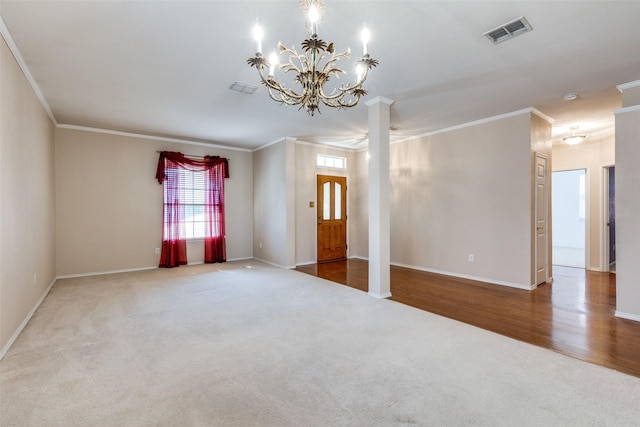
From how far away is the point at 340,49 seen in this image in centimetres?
296

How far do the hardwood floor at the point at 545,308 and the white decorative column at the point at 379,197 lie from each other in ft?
1.17

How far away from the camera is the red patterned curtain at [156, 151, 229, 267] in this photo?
6.47m

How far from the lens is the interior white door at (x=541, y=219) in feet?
15.9

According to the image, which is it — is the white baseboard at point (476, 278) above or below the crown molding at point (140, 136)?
below

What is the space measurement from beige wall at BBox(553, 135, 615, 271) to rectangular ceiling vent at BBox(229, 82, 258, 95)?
6.61m

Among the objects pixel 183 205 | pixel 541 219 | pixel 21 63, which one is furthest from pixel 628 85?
pixel 183 205

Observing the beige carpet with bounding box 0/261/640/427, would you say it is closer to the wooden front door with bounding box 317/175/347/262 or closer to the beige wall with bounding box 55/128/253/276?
the beige wall with bounding box 55/128/253/276

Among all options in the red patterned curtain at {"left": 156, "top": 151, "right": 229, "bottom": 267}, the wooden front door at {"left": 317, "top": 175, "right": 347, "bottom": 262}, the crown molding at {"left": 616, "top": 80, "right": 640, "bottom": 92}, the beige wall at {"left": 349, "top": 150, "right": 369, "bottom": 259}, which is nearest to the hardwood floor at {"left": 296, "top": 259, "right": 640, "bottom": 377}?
the wooden front door at {"left": 317, "top": 175, "right": 347, "bottom": 262}

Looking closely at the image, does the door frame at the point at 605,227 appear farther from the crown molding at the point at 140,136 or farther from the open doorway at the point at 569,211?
the crown molding at the point at 140,136

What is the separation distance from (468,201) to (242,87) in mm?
4161

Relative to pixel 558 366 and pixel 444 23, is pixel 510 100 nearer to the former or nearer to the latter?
pixel 444 23

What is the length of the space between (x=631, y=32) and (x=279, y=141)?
5353 mm

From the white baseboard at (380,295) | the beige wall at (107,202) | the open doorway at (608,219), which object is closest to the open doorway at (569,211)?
the open doorway at (608,219)

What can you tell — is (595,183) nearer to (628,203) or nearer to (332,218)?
(628,203)
